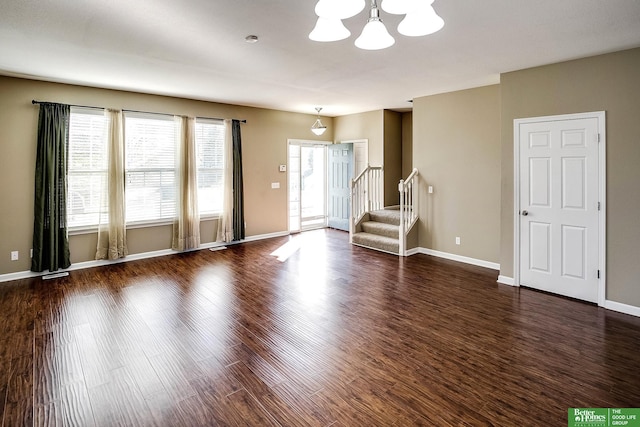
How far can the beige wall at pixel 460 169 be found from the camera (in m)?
5.19

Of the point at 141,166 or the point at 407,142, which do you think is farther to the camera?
the point at 407,142

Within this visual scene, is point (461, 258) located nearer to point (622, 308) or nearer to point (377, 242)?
point (377, 242)

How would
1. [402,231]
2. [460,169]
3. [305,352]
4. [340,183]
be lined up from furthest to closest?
1. [340,183]
2. [402,231]
3. [460,169]
4. [305,352]

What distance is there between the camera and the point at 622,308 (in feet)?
12.1

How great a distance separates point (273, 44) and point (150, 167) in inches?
140

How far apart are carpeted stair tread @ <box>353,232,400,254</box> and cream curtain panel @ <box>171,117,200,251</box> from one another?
3158 mm

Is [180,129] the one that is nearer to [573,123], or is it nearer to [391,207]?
[391,207]

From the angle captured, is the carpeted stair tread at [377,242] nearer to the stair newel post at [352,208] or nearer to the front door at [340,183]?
the stair newel post at [352,208]

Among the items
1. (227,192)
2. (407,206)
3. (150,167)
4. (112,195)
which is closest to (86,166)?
(112,195)

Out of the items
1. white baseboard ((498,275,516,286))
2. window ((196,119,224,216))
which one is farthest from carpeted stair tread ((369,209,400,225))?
window ((196,119,224,216))

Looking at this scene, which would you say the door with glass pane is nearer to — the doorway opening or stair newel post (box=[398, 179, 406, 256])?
the doorway opening

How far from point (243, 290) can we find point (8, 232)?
3.41m

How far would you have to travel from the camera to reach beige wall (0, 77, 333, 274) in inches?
184

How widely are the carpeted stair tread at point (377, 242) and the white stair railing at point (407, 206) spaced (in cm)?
13
